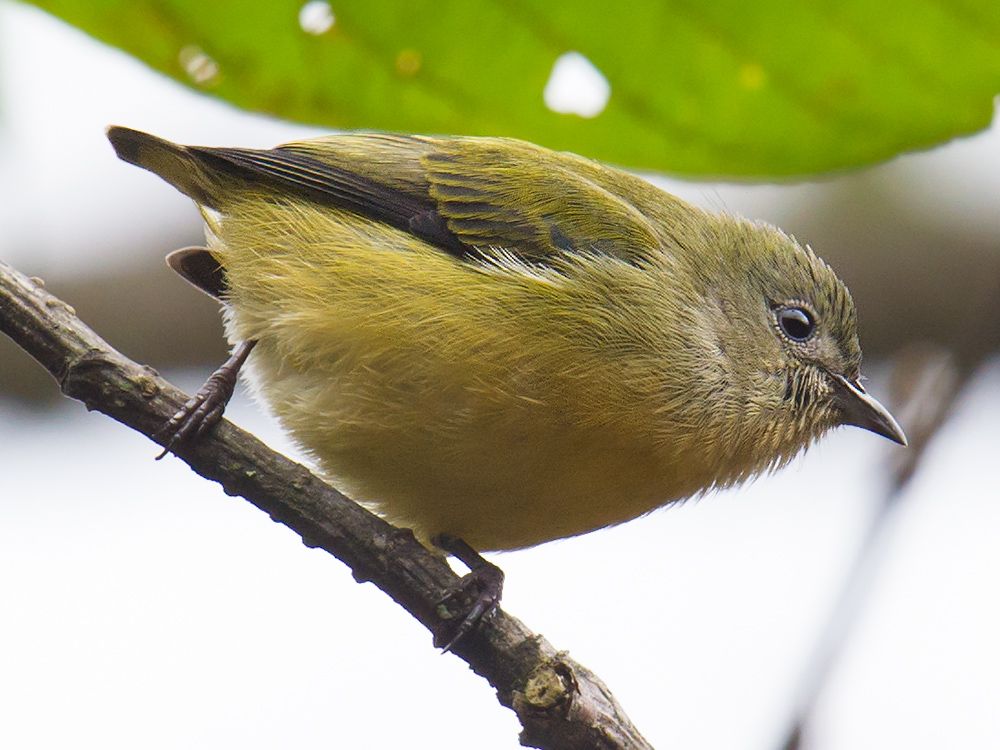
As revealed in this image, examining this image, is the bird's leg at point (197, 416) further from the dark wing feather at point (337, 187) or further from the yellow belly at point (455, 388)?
the dark wing feather at point (337, 187)

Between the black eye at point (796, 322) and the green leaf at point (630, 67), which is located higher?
the black eye at point (796, 322)

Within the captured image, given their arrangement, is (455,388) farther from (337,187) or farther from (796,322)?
(796,322)

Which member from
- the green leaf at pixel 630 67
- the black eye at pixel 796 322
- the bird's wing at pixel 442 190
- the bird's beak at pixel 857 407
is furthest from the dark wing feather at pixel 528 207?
the green leaf at pixel 630 67

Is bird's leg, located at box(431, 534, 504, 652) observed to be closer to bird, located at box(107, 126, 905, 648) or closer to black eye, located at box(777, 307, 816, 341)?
bird, located at box(107, 126, 905, 648)

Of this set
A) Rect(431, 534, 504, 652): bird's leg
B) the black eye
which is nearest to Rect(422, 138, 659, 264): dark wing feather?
the black eye

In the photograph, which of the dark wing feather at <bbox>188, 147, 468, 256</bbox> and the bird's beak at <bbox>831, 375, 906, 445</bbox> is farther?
the bird's beak at <bbox>831, 375, 906, 445</bbox>

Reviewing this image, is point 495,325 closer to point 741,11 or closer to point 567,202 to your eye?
point 567,202

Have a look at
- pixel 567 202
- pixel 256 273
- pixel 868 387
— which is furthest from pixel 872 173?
pixel 256 273
